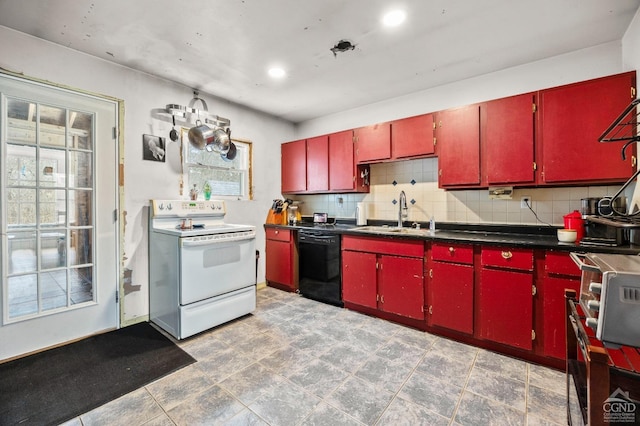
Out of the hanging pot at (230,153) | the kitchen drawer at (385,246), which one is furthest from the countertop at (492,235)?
the hanging pot at (230,153)

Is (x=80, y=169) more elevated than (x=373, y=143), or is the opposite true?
(x=373, y=143)

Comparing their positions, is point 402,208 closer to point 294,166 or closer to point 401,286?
point 401,286

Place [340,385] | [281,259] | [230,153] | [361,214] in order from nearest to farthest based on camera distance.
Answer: [340,385]
[230,153]
[361,214]
[281,259]

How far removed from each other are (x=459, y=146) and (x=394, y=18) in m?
1.29

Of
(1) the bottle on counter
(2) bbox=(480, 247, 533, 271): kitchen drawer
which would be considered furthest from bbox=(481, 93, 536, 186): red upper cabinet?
(1) the bottle on counter

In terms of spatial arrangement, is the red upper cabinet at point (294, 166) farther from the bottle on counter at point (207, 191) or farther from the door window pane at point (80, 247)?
the door window pane at point (80, 247)

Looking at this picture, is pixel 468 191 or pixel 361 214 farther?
pixel 361 214

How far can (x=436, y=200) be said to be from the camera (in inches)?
123

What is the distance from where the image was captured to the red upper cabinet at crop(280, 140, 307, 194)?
3996 mm

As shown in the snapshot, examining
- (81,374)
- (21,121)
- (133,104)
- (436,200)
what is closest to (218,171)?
(133,104)

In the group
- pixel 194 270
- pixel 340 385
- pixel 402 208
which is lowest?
pixel 340 385

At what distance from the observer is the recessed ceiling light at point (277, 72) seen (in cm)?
272

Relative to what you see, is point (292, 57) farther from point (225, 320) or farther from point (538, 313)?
point (538, 313)

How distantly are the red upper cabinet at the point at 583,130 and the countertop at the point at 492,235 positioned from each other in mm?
503
